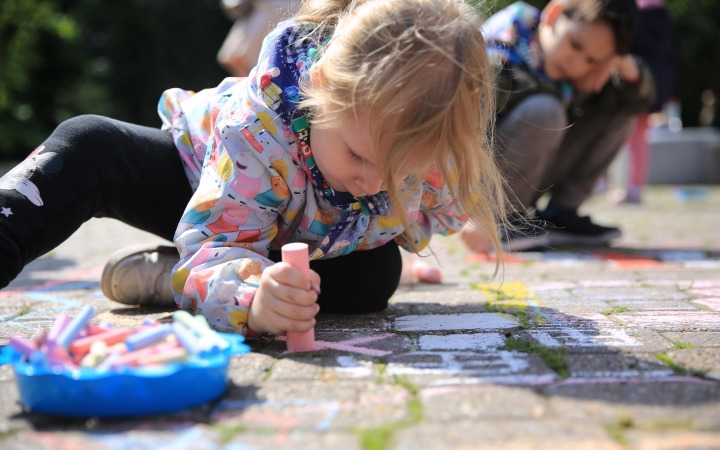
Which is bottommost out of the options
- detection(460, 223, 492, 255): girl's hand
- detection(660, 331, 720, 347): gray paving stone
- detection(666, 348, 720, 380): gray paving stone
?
detection(460, 223, 492, 255): girl's hand

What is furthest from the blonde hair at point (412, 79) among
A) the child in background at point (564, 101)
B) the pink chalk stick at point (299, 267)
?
the child in background at point (564, 101)

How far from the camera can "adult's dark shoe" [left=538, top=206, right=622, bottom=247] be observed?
12.2ft

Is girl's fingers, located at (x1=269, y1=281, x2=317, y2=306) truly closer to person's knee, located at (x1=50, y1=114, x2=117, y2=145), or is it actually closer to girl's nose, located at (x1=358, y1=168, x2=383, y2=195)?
girl's nose, located at (x1=358, y1=168, x2=383, y2=195)

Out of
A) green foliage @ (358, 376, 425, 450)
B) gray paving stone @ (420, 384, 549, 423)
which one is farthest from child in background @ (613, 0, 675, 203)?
green foliage @ (358, 376, 425, 450)

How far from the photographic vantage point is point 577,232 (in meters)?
3.75

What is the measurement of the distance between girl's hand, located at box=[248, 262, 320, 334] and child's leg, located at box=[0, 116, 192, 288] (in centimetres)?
62

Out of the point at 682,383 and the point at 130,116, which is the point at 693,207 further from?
the point at 130,116

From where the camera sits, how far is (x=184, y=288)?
171 centimetres

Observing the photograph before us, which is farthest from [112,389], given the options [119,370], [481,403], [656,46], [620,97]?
[656,46]

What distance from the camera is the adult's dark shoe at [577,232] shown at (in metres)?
3.73

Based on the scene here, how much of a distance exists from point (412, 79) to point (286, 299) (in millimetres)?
536

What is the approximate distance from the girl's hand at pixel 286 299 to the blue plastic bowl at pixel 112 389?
30 centimetres

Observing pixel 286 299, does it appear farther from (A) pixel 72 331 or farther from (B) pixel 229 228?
(A) pixel 72 331

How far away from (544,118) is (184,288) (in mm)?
2136
